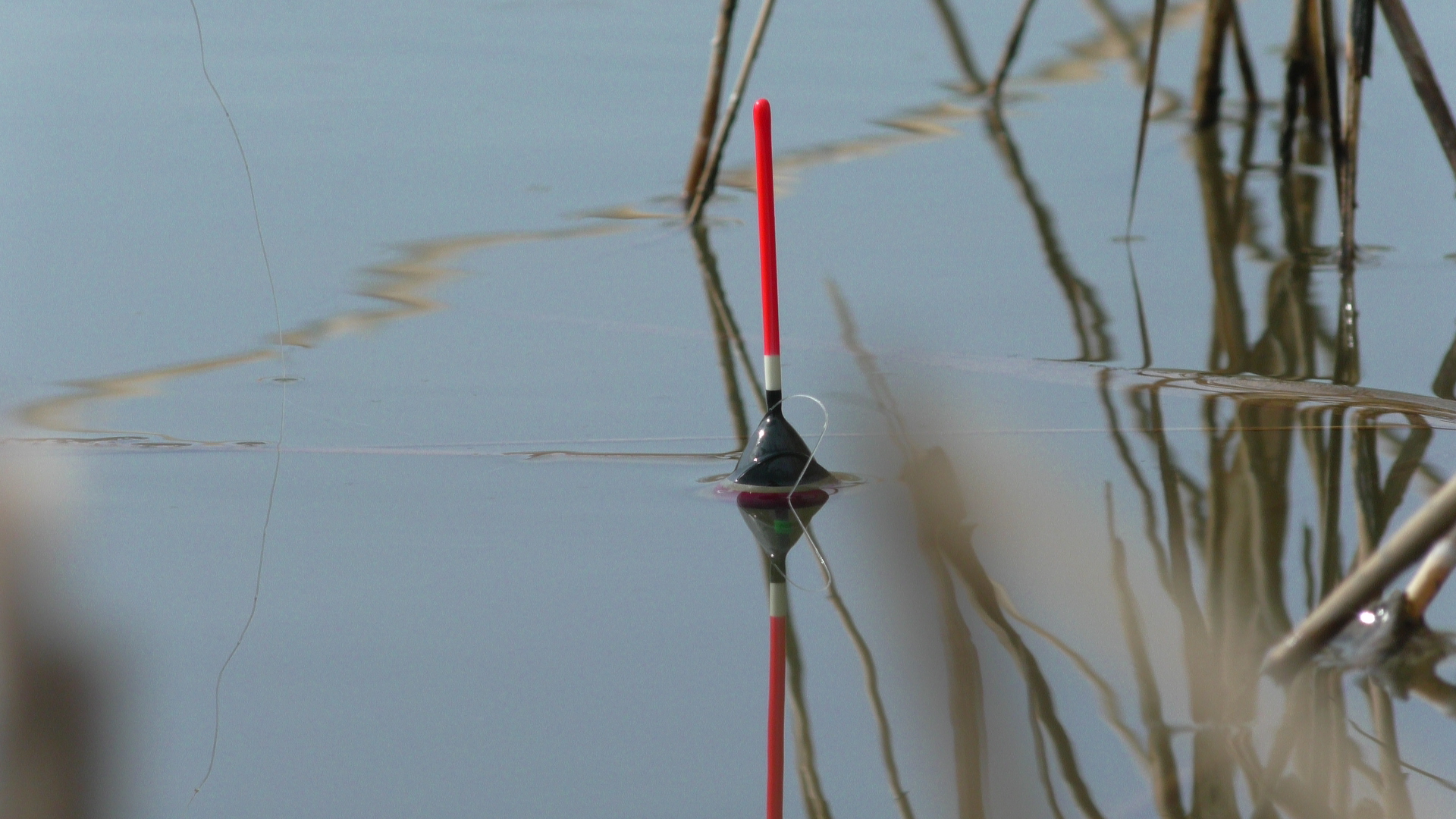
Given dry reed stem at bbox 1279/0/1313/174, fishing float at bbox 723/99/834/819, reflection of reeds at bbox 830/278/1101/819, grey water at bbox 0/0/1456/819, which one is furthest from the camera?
dry reed stem at bbox 1279/0/1313/174

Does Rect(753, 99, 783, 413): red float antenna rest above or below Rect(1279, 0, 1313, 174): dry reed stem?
below

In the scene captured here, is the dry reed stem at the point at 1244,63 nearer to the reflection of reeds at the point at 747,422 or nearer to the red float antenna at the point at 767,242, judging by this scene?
the reflection of reeds at the point at 747,422

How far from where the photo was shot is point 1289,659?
1.99m

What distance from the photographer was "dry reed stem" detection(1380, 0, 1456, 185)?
10.7 ft

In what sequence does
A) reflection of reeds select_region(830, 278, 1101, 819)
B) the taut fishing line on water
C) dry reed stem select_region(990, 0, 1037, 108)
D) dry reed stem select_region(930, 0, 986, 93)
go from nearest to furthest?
1. reflection of reeds select_region(830, 278, 1101, 819)
2. the taut fishing line on water
3. dry reed stem select_region(990, 0, 1037, 108)
4. dry reed stem select_region(930, 0, 986, 93)

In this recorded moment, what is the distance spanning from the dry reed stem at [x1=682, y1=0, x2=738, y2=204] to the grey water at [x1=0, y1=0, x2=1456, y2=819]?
0.22m

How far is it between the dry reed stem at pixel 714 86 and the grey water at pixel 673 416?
0.22 meters

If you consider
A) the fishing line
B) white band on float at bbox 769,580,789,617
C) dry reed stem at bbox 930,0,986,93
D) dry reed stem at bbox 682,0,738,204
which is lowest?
white band on float at bbox 769,580,789,617

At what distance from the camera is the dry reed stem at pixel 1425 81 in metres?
3.27

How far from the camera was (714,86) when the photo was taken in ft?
13.8

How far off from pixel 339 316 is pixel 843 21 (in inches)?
151

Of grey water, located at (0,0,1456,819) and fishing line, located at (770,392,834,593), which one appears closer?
grey water, located at (0,0,1456,819)

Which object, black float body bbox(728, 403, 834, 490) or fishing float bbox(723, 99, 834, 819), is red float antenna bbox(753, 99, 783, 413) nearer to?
fishing float bbox(723, 99, 834, 819)

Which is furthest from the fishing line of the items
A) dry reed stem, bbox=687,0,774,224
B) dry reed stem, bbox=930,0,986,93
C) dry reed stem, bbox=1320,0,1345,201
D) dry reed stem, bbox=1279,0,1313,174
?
dry reed stem, bbox=930,0,986,93
